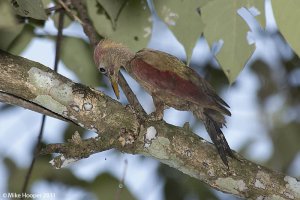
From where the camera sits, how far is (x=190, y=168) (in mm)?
2590

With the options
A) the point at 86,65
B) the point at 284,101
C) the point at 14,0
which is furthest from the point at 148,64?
the point at 284,101

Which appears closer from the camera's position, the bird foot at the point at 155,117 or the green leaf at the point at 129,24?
the bird foot at the point at 155,117

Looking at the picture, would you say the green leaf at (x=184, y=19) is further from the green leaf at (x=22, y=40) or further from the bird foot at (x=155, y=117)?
the green leaf at (x=22, y=40)

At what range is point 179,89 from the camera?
2.55 metres

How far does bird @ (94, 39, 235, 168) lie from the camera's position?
255 cm

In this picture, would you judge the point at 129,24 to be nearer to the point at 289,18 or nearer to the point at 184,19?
the point at 184,19

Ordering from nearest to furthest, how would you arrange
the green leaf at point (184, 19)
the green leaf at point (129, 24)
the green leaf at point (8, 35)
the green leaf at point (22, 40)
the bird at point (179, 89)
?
the bird at point (179, 89) < the green leaf at point (184, 19) < the green leaf at point (129, 24) < the green leaf at point (8, 35) < the green leaf at point (22, 40)

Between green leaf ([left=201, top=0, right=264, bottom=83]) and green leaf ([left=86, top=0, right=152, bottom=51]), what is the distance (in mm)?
683

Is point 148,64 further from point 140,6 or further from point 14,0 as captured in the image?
point 140,6

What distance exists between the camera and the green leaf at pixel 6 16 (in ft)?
12.1

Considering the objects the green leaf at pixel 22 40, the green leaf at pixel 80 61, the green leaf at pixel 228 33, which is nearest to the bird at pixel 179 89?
the green leaf at pixel 228 33

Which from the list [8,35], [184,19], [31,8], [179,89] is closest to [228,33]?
[184,19]

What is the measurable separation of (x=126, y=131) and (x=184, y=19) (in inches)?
32.7

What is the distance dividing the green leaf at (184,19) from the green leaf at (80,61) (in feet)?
3.32
